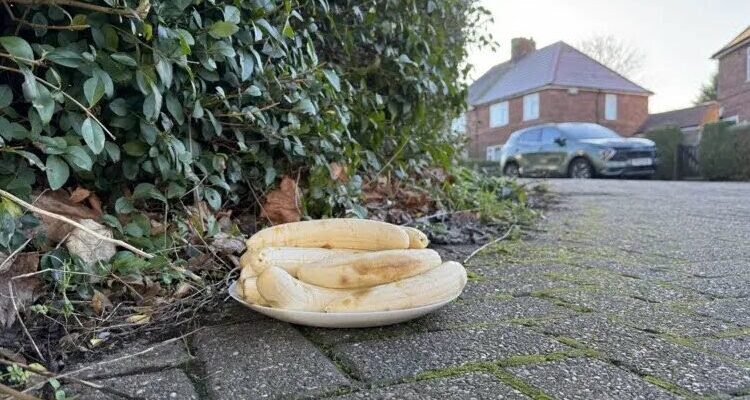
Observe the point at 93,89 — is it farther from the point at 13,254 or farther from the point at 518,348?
the point at 518,348

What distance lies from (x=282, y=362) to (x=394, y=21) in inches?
71.5

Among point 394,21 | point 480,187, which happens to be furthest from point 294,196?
point 480,187

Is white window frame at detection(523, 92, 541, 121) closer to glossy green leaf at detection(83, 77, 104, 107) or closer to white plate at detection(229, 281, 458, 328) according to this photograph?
white plate at detection(229, 281, 458, 328)

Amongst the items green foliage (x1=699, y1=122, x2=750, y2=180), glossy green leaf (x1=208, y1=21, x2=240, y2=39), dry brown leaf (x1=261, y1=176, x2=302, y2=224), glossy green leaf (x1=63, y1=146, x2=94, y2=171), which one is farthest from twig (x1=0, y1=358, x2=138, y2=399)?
green foliage (x1=699, y1=122, x2=750, y2=180)

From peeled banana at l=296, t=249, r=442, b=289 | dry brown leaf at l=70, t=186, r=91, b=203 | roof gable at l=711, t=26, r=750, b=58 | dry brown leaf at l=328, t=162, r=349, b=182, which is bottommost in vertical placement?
peeled banana at l=296, t=249, r=442, b=289

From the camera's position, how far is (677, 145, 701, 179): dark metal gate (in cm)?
1055

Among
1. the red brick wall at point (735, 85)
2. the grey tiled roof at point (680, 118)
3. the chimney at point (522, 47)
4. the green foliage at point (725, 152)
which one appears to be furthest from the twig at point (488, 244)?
the chimney at point (522, 47)

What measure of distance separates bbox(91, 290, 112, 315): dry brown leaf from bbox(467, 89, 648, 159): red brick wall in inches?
687

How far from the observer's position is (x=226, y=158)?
1451mm

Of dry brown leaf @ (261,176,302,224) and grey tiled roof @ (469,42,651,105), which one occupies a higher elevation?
grey tiled roof @ (469,42,651,105)

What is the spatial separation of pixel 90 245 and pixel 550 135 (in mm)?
9772

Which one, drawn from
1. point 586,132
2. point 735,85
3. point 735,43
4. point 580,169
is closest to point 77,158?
point 580,169

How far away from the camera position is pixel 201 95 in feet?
4.24

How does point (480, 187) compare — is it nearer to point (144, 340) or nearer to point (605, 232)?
point (605, 232)
